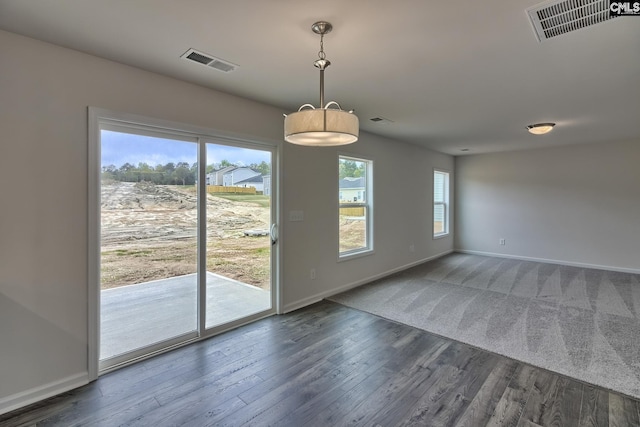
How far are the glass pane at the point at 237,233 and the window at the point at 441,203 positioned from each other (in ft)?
15.8

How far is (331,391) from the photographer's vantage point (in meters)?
2.13

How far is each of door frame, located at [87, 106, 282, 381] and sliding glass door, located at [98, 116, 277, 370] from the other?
20 millimetres

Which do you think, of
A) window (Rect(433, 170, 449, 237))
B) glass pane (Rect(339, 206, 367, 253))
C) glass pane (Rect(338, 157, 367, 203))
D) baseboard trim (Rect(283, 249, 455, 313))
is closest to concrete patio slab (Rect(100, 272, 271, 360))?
baseboard trim (Rect(283, 249, 455, 313))

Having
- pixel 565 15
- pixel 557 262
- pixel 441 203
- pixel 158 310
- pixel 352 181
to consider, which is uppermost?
pixel 565 15

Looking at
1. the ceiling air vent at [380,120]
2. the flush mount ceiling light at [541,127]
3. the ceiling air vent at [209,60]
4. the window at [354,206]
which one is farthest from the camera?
the window at [354,206]

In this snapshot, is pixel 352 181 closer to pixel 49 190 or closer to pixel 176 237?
pixel 176 237

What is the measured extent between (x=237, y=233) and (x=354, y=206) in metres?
2.12

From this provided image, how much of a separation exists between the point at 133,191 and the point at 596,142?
768cm

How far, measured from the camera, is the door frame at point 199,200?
89.0 inches

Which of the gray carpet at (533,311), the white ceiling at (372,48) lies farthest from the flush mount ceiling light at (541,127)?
the gray carpet at (533,311)

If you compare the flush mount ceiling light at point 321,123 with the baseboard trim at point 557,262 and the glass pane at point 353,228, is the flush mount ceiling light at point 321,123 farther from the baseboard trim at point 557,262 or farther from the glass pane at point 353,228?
the baseboard trim at point 557,262

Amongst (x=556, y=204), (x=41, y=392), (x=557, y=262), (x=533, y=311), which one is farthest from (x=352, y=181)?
(x=557, y=262)

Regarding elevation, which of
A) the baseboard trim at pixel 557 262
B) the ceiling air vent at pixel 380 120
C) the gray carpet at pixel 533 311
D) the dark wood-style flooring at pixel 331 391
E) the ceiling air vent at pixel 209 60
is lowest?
the dark wood-style flooring at pixel 331 391

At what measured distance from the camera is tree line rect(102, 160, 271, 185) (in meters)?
2.47
